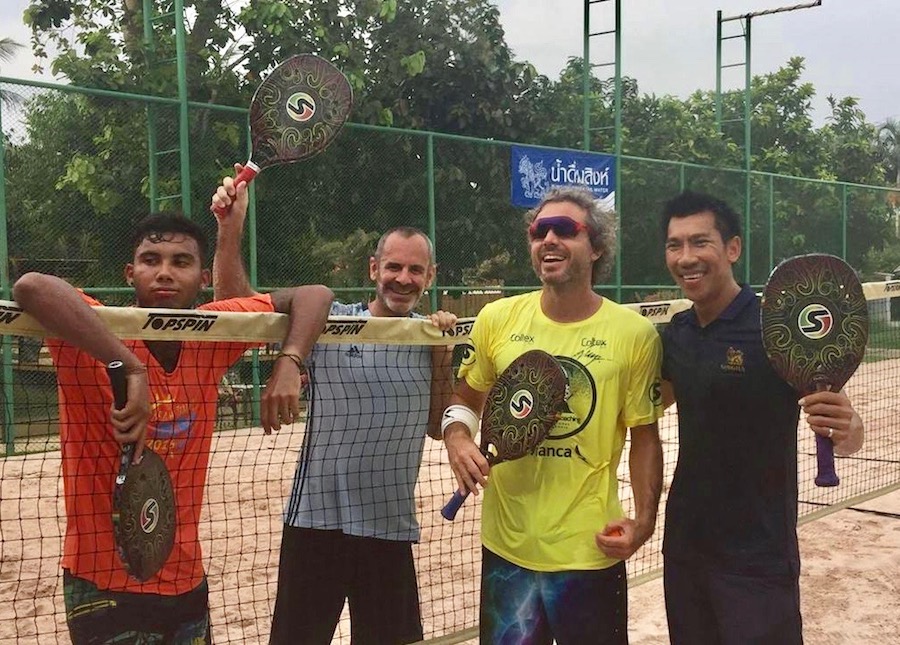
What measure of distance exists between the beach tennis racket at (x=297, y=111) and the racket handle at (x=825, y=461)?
2.45 metres

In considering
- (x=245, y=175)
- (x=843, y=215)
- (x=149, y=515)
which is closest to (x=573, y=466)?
(x=149, y=515)

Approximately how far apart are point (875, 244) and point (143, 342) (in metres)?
23.1

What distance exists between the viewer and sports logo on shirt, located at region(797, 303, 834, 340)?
303 centimetres

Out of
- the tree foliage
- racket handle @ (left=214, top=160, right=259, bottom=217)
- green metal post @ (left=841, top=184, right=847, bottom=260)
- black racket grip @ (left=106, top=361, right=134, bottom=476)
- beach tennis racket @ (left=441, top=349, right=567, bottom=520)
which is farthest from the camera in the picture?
green metal post @ (left=841, top=184, right=847, bottom=260)

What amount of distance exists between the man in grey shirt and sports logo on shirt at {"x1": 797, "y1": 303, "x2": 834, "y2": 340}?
130 centimetres

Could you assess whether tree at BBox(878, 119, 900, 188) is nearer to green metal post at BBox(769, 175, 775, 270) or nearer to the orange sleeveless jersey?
green metal post at BBox(769, 175, 775, 270)

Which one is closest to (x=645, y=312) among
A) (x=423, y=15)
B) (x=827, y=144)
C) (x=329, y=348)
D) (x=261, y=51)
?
(x=329, y=348)

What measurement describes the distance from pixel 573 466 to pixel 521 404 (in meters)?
0.28

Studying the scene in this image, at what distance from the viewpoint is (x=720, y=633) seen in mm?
3168

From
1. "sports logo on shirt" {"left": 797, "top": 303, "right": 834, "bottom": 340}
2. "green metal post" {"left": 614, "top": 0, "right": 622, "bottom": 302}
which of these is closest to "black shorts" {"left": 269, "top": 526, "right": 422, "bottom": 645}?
"sports logo on shirt" {"left": 797, "top": 303, "right": 834, "bottom": 340}

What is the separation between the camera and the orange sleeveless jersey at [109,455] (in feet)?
9.21

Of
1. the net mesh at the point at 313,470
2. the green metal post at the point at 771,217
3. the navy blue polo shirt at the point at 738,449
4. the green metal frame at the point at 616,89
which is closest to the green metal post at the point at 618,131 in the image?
the green metal frame at the point at 616,89

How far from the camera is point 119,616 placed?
9.18 feet

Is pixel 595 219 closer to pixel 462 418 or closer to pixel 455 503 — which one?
pixel 462 418
